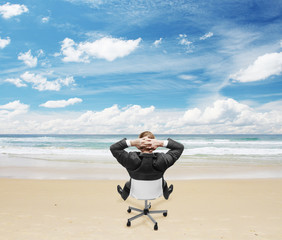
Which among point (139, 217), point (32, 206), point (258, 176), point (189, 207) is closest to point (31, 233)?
point (32, 206)

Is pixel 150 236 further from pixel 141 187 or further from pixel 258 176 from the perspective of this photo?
pixel 258 176

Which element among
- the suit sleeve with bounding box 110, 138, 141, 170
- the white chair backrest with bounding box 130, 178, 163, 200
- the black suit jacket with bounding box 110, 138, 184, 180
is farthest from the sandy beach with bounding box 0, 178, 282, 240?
the suit sleeve with bounding box 110, 138, 141, 170

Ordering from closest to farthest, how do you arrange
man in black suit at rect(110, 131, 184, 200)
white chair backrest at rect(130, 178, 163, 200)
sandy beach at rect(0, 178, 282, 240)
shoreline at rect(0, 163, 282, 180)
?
man in black suit at rect(110, 131, 184, 200)
white chair backrest at rect(130, 178, 163, 200)
sandy beach at rect(0, 178, 282, 240)
shoreline at rect(0, 163, 282, 180)

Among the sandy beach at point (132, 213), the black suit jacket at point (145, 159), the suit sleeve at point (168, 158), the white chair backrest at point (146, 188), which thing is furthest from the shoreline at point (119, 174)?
the suit sleeve at point (168, 158)

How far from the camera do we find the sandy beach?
10.6ft

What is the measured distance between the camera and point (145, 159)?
293 cm

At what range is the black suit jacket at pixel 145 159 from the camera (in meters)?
2.91

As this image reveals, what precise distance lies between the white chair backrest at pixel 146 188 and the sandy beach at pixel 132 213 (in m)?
0.59

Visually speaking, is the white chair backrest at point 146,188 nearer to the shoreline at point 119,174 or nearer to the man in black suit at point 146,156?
the man in black suit at point 146,156

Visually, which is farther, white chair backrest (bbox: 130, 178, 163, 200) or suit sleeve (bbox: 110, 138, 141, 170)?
white chair backrest (bbox: 130, 178, 163, 200)

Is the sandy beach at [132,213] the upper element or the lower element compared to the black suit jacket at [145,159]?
lower

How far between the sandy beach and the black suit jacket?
1.02 m

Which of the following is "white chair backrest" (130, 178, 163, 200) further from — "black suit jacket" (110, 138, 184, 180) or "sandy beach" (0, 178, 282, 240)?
"sandy beach" (0, 178, 282, 240)

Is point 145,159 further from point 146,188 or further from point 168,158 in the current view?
point 146,188
